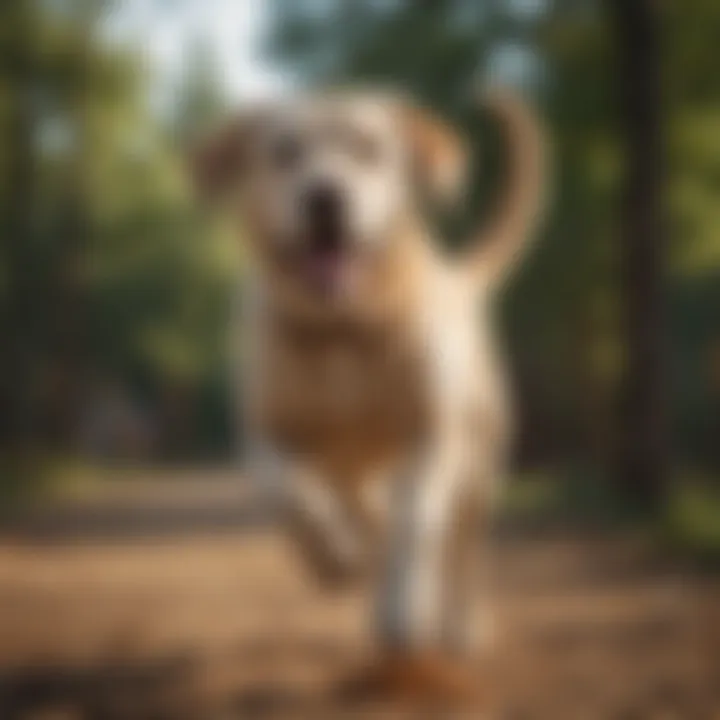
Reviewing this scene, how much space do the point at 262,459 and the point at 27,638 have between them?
0.29m

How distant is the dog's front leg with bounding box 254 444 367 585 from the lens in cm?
131

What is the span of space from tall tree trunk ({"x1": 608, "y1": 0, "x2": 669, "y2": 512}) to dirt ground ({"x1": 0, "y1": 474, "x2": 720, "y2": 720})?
13cm

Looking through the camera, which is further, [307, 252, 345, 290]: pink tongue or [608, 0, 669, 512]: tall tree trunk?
[608, 0, 669, 512]: tall tree trunk

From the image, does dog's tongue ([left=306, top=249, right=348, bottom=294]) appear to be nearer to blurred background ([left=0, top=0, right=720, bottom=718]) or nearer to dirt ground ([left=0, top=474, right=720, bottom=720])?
blurred background ([left=0, top=0, right=720, bottom=718])

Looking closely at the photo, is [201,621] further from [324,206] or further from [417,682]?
[324,206]

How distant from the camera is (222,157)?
4.24 feet

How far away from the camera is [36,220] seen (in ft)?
4.42

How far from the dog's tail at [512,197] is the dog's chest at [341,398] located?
0.12 metres

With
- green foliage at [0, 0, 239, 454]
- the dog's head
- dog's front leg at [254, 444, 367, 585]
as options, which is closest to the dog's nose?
the dog's head

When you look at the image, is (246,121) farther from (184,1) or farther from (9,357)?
(9,357)

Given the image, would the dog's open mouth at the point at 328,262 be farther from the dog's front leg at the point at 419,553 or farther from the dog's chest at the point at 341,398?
the dog's front leg at the point at 419,553

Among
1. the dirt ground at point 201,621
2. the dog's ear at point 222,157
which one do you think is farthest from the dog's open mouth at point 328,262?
the dirt ground at point 201,621

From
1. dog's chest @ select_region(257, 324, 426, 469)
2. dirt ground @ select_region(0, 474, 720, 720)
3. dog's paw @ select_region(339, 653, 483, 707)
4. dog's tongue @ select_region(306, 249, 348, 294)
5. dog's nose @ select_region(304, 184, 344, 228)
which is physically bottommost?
dog's paw @ select_region(339, 653, 483, 707)

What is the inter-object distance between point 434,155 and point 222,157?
8.2 inches
